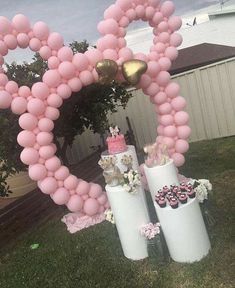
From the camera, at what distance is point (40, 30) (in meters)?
5.22

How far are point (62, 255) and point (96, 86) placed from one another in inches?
116

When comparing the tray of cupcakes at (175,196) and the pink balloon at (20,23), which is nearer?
the tray of cupcakes at (175,196)

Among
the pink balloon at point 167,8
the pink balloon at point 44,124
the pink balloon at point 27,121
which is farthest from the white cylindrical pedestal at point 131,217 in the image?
the pink balloon at point 167,8

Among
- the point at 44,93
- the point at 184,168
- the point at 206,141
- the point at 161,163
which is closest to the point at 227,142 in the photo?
the point at 206,141

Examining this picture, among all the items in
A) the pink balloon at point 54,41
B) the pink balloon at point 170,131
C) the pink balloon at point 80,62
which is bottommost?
the pink balloon at point 170,131

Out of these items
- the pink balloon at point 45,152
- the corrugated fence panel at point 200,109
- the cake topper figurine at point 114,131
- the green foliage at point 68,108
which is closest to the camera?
the pink balloon at point 45,152

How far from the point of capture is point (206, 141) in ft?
30.8

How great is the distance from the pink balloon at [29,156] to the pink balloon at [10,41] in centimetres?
133

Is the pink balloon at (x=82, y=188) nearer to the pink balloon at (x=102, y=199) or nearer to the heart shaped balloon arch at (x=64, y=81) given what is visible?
the heart shaped balloon arch at (x=64, y=81)

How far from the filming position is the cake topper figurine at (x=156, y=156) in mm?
4810

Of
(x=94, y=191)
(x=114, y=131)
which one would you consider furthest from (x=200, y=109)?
(x=94, y=191)

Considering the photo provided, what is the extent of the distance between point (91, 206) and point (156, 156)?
47.6 inches

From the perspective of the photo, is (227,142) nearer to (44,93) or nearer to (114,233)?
(114,233)

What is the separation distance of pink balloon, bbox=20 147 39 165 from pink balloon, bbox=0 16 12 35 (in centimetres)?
149
